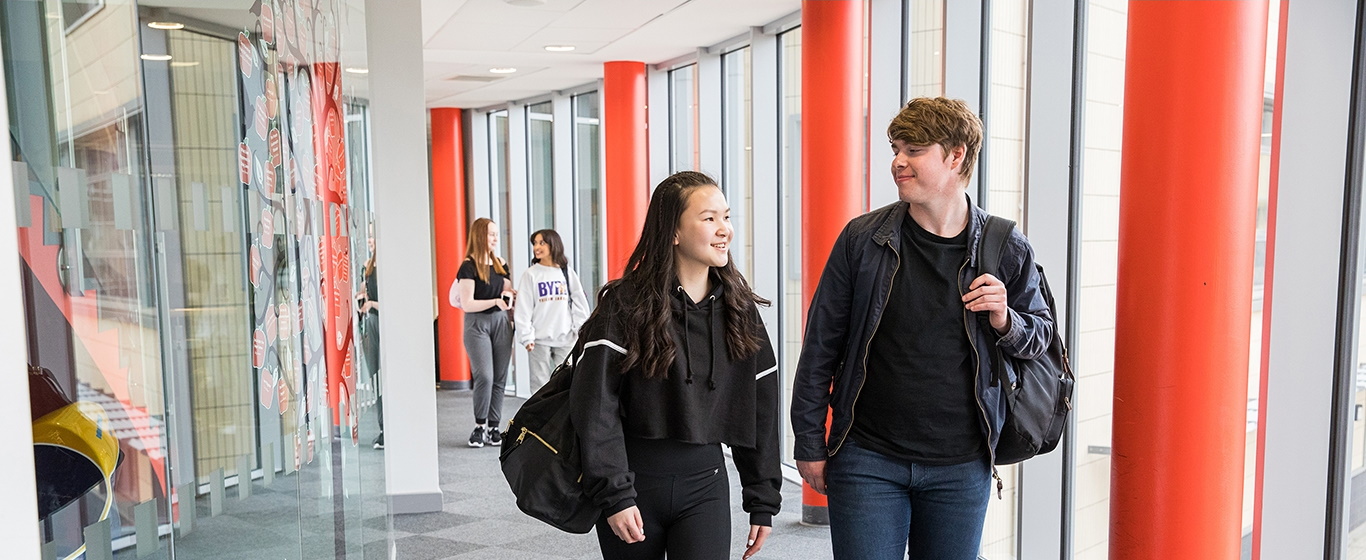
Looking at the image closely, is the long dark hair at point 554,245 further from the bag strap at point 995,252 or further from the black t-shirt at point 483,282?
the bag strap at point 995,252

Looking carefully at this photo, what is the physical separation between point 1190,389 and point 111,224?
8.00 ft

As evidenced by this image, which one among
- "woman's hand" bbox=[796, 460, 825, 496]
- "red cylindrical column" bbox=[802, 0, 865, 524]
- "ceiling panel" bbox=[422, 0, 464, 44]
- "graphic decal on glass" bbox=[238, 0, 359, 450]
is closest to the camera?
"graphic decal on glass" bbox=[238, 0, 359, 450]

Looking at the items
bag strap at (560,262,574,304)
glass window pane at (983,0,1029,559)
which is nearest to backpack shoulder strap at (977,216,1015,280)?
glass window pane at (983,0,1029,559)

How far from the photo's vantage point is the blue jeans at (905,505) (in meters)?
2.36

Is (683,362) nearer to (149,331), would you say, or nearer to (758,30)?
(149,331)

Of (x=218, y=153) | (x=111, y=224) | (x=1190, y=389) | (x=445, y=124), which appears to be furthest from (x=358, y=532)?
(x=445, y=124)

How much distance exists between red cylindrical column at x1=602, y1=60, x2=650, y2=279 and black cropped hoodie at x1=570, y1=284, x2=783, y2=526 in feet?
18.1

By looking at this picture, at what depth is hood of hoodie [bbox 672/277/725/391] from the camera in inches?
95.1

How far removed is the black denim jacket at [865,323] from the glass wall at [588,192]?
7.05m

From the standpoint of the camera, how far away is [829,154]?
4754mm

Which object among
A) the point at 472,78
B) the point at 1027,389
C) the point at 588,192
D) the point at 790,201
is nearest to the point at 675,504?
the point at 1027,389

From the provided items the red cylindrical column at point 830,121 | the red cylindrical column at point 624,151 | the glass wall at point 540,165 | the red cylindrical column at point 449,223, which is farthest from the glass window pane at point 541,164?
the red cylindrical column at point 830,121

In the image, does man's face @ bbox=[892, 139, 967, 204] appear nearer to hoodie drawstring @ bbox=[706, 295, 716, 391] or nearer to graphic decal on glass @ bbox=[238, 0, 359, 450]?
hoodie drawstring @ bbox=[706, 295, 716, 391]

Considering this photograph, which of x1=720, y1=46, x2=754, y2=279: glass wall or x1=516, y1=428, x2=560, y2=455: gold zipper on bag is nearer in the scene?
x1=516, y1=428, x2=560, y2=455: gold zipper on bag
